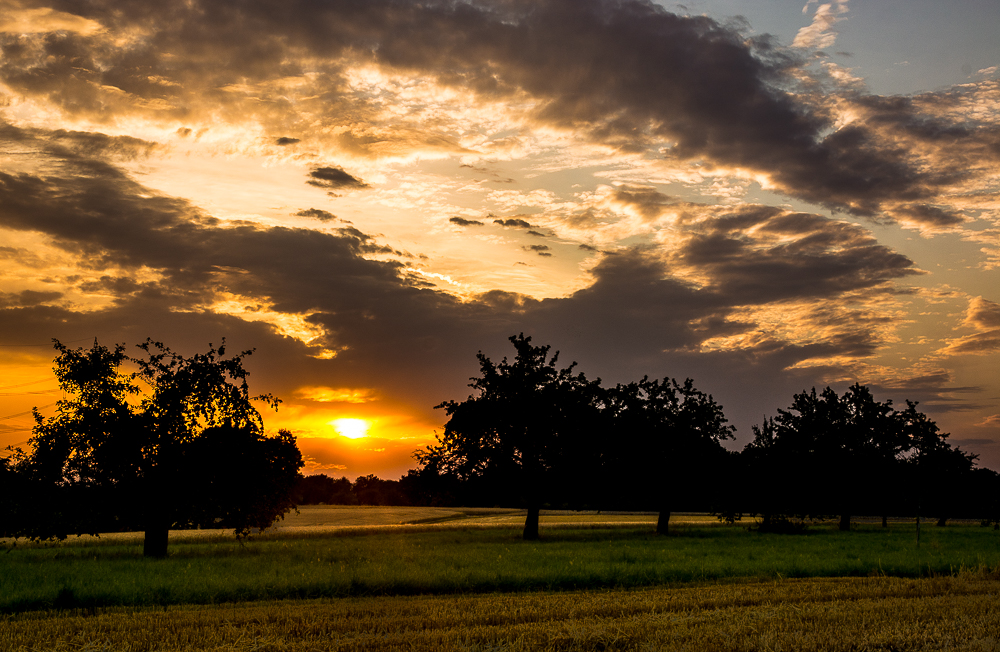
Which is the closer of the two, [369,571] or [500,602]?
[500,602]

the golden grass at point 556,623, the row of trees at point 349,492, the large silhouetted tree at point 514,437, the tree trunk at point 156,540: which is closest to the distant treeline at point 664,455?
the large silhouetted tree at point 514,437

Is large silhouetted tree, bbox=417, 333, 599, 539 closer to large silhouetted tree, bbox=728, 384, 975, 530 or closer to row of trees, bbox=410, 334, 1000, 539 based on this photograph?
row of trees, bbox=410, 334, 1000, 539

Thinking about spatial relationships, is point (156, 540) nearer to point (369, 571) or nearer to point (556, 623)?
point (369, 571)

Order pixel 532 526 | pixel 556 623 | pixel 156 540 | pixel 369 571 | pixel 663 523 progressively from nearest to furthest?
pixel 556 623, pixel 369 571, pixel 156 540, pixel 532 526, pixel 663 523

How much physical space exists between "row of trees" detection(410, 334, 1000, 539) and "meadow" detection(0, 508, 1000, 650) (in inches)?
792

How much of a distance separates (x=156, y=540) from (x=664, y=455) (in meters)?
41.4

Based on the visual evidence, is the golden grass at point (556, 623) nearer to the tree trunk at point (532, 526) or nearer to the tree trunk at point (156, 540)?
the tree trunk at point (156, 540)

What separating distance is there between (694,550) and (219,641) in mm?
30762

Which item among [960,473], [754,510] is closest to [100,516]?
[754,510]

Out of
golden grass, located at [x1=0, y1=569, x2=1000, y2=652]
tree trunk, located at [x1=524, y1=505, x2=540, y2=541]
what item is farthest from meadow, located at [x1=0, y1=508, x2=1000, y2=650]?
tree trunk, located at [x1=524, y1=505, x2=540, y2=541]

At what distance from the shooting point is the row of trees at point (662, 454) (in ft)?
181

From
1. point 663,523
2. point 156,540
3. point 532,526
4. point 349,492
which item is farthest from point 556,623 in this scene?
point 349,492

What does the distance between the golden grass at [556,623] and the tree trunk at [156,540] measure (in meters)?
22.2

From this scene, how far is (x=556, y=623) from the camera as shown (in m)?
15.3
